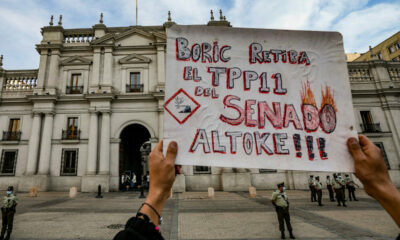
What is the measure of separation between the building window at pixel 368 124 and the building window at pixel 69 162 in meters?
27.1

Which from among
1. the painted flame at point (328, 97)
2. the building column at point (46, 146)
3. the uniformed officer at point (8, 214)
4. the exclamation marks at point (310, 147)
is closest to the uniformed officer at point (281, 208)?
the exclamation marks at point (310, 147)

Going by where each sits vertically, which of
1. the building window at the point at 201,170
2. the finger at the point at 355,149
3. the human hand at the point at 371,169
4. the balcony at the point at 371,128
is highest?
the balcony at the point at 371,128

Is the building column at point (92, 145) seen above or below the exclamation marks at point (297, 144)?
above

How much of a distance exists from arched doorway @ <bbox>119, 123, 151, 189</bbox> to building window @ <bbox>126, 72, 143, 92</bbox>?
142 inches

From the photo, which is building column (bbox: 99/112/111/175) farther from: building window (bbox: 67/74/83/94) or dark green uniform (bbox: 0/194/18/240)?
dark green uniform (bbox: 0/194/18/240)

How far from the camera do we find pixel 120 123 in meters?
20.6

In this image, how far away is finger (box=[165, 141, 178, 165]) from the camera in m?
1.56

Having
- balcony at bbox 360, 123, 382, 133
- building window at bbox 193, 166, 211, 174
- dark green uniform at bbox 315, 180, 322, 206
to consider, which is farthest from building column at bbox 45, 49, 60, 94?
balcony at bbox 360, 123, 382, 133

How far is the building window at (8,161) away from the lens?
64.8 ft

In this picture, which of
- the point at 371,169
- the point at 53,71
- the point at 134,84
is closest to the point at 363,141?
the point at 371,169

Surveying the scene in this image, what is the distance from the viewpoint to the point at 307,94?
200 cm

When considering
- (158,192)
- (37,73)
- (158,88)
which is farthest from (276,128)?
(37,73)

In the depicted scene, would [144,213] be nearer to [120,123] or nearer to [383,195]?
[383,195]

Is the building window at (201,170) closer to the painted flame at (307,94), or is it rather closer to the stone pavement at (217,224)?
the stone pavement at (217,224)
